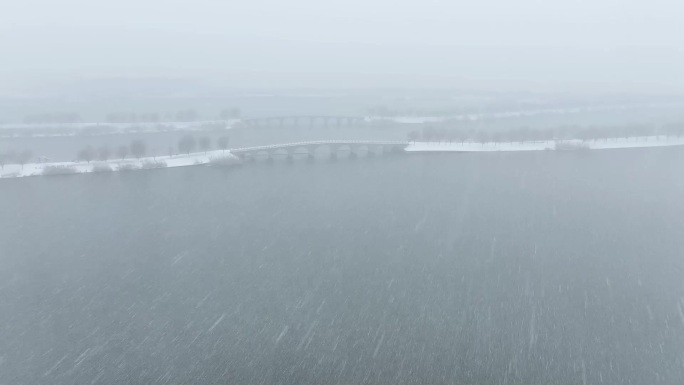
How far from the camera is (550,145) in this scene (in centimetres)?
1889

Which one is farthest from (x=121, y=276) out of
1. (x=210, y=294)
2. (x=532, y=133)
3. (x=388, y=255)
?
(x=532, y=133)

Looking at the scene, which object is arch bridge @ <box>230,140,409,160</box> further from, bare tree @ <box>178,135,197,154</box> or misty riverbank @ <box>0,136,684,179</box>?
bare tree @ <box>178,135,197,154</box>

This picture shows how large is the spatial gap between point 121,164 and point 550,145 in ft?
45.8

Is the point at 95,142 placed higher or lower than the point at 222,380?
higher

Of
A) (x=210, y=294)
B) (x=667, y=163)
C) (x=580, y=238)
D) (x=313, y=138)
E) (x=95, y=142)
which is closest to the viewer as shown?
(x=210, y=294)

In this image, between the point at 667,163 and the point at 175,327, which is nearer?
the point at 175,327

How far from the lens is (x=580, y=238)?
1080 centimetres

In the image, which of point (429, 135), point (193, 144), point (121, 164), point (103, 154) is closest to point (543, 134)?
point (429, 135)

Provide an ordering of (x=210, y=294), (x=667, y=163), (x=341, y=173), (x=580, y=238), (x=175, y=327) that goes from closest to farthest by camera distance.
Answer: (x=175, y=327) < (x=210, y=294) < (x=580, y=238) < (x=341, y=173) < (x=667, y=163)

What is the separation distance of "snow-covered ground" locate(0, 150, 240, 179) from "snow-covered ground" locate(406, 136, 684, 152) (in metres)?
6.31

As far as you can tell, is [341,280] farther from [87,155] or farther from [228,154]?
[87,155]

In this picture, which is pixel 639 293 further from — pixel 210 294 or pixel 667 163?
pixel 667 163

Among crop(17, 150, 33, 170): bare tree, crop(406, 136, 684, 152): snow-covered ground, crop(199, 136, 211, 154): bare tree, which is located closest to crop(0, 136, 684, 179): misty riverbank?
crop(406, 136, 684, 152): snow-covered ground

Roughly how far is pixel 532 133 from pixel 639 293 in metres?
12.0
